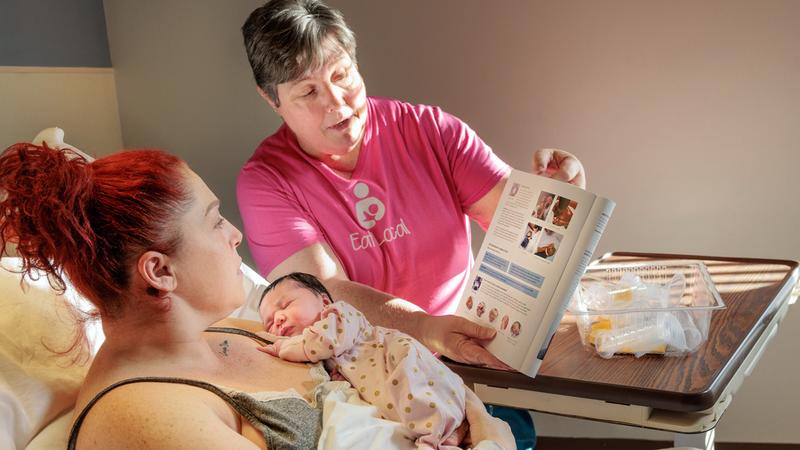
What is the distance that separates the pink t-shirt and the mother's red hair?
87cm

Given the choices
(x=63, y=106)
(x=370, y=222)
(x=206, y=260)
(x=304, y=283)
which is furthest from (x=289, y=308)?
(x=63, y=106)

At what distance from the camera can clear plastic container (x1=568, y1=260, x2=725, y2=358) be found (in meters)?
1.65

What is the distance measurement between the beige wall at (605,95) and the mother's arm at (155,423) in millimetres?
1878

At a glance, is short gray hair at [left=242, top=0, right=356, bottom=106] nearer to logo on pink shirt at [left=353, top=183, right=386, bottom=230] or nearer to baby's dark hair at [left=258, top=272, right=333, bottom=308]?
logo on pink shirt at [left=353, top=183, right=386, bottom=230]

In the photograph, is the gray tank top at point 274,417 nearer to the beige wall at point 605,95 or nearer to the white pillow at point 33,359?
the white pillow at point 33,359

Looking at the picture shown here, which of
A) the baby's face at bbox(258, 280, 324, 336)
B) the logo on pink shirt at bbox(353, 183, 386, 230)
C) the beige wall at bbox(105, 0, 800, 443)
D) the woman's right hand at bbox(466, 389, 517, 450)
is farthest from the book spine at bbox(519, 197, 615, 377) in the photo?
the beige wall at bbox(105, 0, 800, 443)

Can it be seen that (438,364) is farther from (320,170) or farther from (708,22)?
(708,22)

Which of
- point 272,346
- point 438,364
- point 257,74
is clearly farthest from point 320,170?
point 438,364

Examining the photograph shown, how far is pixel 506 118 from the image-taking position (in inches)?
114


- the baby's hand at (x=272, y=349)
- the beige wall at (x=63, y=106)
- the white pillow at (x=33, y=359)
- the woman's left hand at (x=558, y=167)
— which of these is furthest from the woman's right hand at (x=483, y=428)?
the beige wall at (x=63, y=106)

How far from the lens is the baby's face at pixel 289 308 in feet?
5.54

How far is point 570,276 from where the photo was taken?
60.5 inches

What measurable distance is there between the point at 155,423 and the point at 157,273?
0.28 m

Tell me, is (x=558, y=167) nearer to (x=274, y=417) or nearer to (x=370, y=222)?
(x=370, y=222)
